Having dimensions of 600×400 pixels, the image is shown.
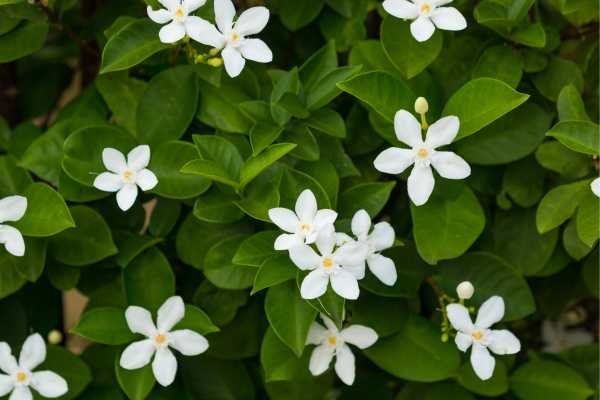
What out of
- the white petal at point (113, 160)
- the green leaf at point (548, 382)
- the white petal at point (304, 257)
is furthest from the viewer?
the green leaf at point (548, 382)

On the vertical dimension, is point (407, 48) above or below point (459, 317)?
above

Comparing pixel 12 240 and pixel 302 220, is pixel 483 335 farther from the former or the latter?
pixel 12 240

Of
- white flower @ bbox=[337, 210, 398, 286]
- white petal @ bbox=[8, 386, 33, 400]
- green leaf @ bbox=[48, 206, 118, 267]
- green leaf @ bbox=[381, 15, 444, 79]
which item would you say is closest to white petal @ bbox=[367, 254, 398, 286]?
white flower @ bbox=[337, 210, 398, 286]

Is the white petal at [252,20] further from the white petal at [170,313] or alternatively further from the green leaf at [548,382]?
the green leaf at [548,382]

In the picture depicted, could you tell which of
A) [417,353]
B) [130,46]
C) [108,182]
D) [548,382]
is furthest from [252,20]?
[548,382]

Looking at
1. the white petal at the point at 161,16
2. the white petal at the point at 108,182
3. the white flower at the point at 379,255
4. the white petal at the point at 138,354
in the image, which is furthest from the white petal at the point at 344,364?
the white petal at the point at 161,16

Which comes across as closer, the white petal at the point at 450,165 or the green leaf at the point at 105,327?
the white petal at the point at 450,165

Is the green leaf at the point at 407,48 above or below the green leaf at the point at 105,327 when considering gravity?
above
